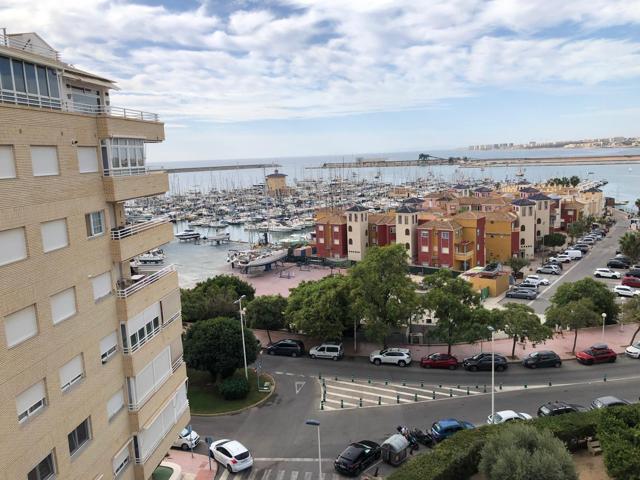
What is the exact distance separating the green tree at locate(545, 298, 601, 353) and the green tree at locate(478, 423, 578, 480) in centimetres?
1633

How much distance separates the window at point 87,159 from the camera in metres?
14.0

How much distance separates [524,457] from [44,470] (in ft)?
46.1

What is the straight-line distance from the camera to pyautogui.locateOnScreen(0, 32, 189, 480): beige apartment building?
11.5 m

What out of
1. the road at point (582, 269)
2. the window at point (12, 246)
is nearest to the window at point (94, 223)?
the window at point (12, 246)

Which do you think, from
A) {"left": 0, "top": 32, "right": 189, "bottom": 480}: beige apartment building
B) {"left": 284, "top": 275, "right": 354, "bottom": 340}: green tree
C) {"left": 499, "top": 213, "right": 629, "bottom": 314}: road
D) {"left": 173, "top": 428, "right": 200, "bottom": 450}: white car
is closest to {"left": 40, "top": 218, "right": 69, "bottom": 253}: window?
{"left": 0, "top": 32, "right": 189, "bottom": 480}: beige apartment building

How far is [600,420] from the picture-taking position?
19984 mm

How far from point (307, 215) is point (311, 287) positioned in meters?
80.4

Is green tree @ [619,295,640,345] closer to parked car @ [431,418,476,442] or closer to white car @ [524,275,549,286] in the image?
parked car @ [431,418,476,442]

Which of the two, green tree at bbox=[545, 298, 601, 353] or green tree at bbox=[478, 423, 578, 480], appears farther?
green tree at bbox=[545, 298, 601, 353]

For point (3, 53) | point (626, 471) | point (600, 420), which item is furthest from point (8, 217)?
point (600, 420)

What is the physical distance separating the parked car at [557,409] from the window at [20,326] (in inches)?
839

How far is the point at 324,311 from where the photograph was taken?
3334 cm

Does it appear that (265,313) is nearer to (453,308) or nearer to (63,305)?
(453,308)

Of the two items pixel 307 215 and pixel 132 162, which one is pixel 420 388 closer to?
pixel 132 162
